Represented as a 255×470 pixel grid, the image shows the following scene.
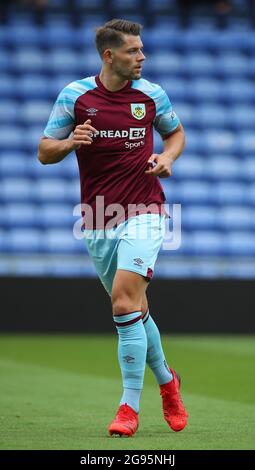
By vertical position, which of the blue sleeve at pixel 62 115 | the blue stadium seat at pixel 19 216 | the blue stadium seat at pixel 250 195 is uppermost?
the blue sleeve at pixel 62 115

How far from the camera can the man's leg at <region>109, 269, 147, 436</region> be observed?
596 centimetres

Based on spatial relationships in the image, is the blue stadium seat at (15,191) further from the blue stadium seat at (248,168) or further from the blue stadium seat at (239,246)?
the blue stadium seat at (248,168)

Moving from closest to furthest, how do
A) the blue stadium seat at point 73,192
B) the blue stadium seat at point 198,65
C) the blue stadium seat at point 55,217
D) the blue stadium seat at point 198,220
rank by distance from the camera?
the blue stadium seat at point 55,217 < the blue stadium seat at point 73,192 < the blue stadium seat at point 198,220 < the blue stadium seat at point 198,65

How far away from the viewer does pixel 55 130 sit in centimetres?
627

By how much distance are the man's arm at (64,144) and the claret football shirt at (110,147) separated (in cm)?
8

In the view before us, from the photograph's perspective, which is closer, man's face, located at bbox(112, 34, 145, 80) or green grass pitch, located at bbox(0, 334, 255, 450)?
green grass pitch, located at bbox(0, 334, 255, 450)

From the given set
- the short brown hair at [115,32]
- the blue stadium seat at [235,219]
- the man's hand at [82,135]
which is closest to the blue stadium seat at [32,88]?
the blue stadium seat at [235,219]

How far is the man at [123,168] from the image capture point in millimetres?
6051

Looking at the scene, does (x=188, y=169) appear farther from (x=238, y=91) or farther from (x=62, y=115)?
(x=62, y=115)

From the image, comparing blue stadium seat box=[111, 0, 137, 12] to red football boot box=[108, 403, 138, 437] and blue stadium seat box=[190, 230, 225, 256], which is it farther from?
red football boot box=[108, 403, 138, 437]

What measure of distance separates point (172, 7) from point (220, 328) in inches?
261

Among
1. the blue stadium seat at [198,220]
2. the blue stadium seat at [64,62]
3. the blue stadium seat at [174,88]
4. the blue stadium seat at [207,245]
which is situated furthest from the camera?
the blue stadium seat at [174,88]

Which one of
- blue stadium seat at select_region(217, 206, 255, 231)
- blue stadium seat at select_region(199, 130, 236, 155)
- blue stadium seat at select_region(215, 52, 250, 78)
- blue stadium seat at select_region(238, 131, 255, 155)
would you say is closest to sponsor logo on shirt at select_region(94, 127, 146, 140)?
blue stadium seat at select_region(217, 206, 255, 231)

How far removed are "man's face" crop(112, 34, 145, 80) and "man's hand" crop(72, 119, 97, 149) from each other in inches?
16.5
